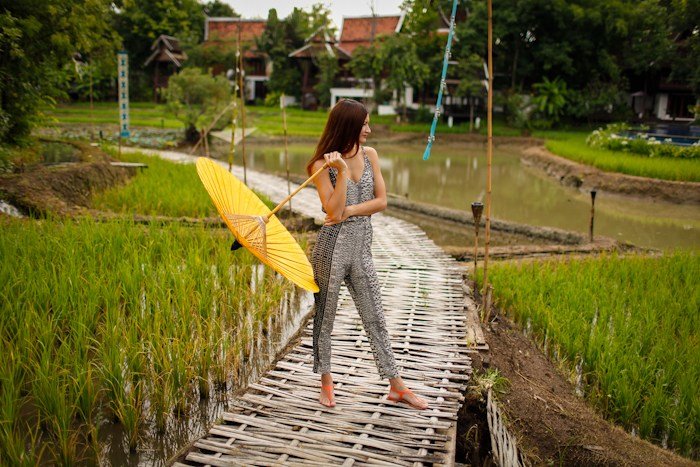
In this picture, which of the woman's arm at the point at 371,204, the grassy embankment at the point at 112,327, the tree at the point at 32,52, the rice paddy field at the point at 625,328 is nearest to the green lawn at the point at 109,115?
the tree at the point at 32,52

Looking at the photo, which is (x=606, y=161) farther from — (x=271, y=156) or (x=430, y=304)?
(x=430, y=304)

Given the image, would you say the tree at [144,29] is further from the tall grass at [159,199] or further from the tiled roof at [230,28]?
the tall grass at [159,199]

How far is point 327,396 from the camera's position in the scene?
2.59 m

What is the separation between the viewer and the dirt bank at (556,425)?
96.8 inches

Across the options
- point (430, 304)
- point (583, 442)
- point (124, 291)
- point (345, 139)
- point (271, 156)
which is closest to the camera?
point (345, 139)

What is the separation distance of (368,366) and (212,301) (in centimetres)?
108

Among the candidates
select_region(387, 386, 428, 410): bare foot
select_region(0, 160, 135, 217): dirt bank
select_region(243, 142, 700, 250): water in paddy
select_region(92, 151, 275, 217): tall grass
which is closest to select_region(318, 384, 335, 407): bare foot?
select_region(387, 386, 428, 410): bare foot

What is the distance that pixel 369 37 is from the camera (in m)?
27.7

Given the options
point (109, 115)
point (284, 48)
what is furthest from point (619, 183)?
point (284, 48)

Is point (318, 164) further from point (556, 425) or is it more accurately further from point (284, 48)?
point (284, 48)

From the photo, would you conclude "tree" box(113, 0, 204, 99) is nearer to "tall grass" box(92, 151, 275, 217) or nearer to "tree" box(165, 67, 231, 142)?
"tree" box(165, 67, 231, 142)

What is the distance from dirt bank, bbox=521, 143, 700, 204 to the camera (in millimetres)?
10148

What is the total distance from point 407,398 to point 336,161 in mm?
1066

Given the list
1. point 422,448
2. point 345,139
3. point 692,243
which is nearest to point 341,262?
point 345,139
